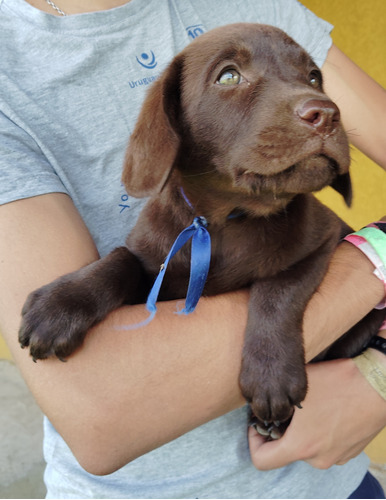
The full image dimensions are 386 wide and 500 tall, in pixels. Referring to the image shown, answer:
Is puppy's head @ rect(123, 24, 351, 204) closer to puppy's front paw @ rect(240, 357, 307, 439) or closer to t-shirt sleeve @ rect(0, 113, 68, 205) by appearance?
t-shirt sleeve @ rect(0, 113, 68, 205)

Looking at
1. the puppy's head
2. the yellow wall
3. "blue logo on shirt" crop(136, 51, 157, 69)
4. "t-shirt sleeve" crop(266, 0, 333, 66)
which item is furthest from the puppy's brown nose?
the yellow wall

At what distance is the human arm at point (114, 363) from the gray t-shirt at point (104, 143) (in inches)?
8.0

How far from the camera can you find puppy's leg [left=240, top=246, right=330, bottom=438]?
1046 millimetres

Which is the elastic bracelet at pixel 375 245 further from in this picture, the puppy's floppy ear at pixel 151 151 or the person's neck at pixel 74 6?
the person's neck at pixel 74 6

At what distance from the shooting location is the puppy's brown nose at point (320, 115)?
92 centimetres

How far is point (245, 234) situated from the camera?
4.07ft

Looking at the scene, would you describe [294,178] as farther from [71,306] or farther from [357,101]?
[357,101]

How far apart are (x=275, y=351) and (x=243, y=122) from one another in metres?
0.50

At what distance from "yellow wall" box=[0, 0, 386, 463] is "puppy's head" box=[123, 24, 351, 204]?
1933mm

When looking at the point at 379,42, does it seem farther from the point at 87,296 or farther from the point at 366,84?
the point at 87,296

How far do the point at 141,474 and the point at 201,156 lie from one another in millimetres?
820

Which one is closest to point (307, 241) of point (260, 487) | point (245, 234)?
point (245, 234)

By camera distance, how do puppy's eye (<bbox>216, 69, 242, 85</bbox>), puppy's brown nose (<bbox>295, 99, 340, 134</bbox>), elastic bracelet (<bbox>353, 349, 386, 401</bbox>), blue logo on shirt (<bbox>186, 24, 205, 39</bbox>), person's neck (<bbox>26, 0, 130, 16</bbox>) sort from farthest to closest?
blue logo on shirt (<bbox>186, 24, 205, 39</bbox>)
person's neck (<bbox>26, 0, 130, 16</bbox>)
elastic bracelet (<bbox>353, 349, 386, 401</bbox>)
puppy's eye (<bbox>216, 69, 242, 85</bbox>)
puppy's brown nose (<bbox>295, 99, 340, 134</bbox>)

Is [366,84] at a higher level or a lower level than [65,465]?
higher
